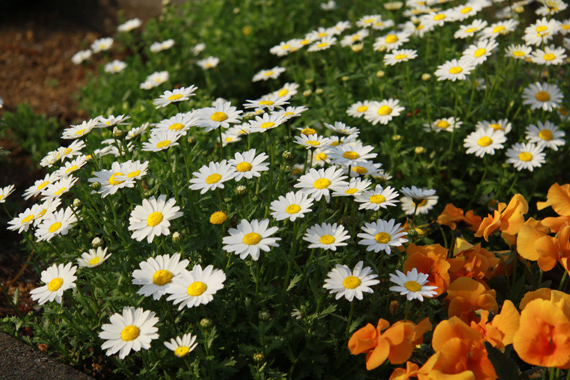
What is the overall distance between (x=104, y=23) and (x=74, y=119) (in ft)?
9.08

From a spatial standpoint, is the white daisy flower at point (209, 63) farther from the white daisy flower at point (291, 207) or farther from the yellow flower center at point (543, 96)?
the white daisy flower at point (291, 207)

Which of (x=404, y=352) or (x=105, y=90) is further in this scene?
(x=105, y=90)

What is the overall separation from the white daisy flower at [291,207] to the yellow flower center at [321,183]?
0.23 ft

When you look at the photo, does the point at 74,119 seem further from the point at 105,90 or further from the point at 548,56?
the point at 548,56

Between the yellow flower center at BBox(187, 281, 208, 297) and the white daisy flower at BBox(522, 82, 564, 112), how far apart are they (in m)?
2.66

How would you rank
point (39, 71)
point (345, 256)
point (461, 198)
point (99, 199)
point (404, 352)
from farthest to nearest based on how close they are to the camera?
point (39, 71), point (461, 198), point (99, 199), point (345, 256), point (404, 352)

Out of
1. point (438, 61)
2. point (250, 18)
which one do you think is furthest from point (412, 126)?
point (250, 18)

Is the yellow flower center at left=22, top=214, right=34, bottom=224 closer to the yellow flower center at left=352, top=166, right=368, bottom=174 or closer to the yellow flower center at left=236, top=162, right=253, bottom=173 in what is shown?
the yellow flower center at left=236, top=162, right=253, bottom=173

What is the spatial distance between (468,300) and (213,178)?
4.13ft

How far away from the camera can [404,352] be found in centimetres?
193

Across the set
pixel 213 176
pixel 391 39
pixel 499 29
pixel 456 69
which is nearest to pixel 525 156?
pixel 456 69

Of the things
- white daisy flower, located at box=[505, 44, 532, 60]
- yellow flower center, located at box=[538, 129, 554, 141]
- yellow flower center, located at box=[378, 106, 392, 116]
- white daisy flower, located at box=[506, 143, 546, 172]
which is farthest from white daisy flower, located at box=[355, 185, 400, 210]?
white daisy flower, located at box=[505, 44, 532, 60]

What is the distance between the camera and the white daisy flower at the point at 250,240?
1.95m

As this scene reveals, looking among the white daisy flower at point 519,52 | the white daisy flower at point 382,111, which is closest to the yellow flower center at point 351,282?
the white daisy flower at point 382,111
